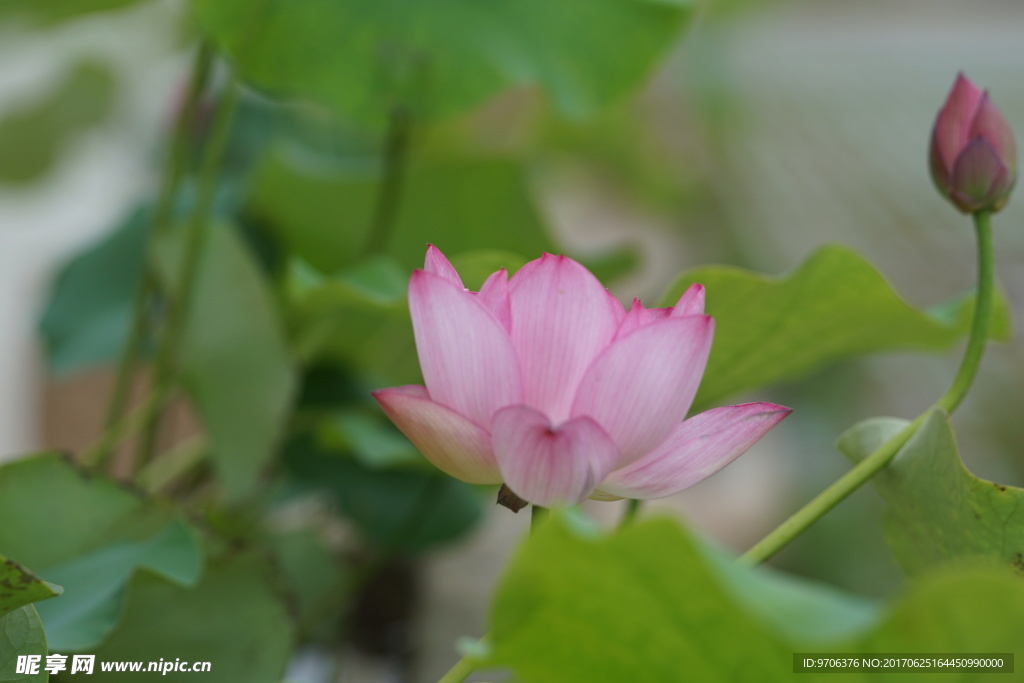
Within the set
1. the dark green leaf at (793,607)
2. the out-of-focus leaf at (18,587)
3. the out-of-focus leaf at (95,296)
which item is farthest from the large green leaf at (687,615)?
the out-of-focus leaf at (95,296)

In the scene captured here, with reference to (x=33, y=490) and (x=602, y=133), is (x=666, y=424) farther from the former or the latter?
(x=602, y=133)

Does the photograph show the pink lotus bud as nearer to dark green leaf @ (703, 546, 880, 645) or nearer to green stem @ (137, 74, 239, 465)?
dark green leaf @ (703, 546, 880, 645)

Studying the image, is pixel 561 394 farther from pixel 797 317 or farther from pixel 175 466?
pixel 175 466

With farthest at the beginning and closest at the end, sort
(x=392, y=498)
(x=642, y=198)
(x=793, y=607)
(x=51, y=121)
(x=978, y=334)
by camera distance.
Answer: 1. (x=642, y=198)
2. (x=51, y=121)
3. (x=392, y=498)
4. (x=978, y=334)
5. (x=793, y=607)

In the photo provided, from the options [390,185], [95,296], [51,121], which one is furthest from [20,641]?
[51,121]

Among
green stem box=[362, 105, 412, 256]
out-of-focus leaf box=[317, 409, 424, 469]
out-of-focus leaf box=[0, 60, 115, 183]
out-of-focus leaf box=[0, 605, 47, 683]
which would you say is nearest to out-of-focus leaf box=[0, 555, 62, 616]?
out-of-focus leaf box=[0, 605, 47, 683]
